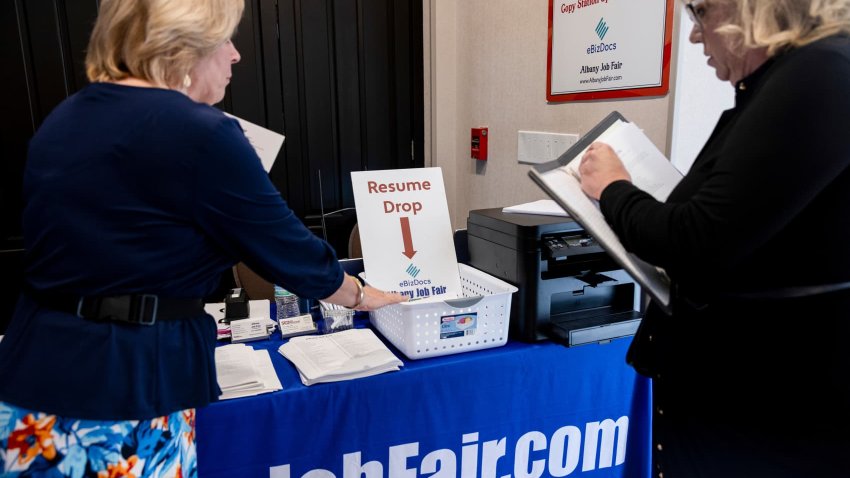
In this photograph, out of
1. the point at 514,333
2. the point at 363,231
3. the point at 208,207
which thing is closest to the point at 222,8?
the point at 208,207

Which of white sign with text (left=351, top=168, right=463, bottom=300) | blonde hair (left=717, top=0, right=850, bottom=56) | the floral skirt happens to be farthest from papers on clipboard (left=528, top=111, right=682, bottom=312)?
the floral skirt

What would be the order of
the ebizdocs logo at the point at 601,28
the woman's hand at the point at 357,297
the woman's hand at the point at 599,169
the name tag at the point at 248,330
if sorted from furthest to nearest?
the ebizdocs logo at the point at 601,28, the name tag at the point at 248,330, the woman's hand at the point at 357,297, the woman's hand at the point at 599,169

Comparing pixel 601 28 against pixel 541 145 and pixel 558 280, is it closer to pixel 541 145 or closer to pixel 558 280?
pixel 541 145

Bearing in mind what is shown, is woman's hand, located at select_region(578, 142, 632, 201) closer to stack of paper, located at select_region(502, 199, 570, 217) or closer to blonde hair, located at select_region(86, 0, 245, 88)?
stack of paper, located at select_region(502, 199, 570, 217)

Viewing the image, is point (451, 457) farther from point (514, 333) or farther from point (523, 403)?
point (514, 333)

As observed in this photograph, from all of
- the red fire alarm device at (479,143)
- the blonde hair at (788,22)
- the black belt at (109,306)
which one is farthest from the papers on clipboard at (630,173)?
the red fire alarm device at (479,143)

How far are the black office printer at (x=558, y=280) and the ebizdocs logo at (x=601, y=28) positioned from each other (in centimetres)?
91

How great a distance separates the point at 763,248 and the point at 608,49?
1493mm

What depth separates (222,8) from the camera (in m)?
0.97

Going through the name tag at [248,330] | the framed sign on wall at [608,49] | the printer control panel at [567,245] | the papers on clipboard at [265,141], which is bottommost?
the name tag at [248,330]

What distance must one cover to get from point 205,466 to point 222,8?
91cm

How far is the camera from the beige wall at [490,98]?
251 cm

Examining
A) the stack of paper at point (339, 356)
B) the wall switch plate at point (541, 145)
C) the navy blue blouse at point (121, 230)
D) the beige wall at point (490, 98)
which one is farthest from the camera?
the beige wall at point (490, 98)

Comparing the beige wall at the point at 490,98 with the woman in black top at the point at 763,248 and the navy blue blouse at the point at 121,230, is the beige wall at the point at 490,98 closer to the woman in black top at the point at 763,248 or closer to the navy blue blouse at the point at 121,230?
the woman in black top at the point at 763,248
